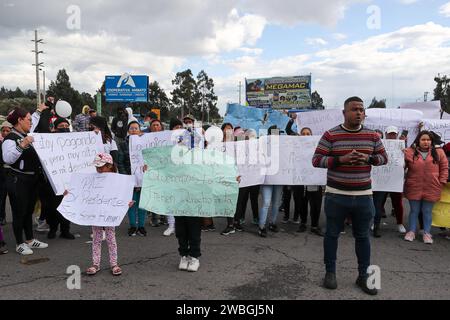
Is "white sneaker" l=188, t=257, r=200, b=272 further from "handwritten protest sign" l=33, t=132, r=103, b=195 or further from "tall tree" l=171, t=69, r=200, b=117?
"tall tree" l=171, t=69, r=200, b=117

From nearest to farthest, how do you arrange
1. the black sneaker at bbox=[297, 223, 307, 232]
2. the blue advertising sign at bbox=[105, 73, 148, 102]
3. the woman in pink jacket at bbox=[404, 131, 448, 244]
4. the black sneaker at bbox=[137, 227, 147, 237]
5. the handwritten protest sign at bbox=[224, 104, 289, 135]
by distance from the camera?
the woman in pink jacket at bbox=[404, 131, 448, 244], the black sneaker at bbox=[137, 227, 147, 237], the black sneaker at bbox=[297, 223, 307, 232], the handwritten protest sign at bbox=[224, 104, 289, 135], the blue advertising sign at bbox=[105, 73, 148, 102]

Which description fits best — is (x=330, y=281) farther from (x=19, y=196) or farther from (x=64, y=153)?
(x=19, y=196)

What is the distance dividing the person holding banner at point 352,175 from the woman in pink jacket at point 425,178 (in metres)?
2.40

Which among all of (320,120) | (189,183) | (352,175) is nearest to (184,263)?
(189,183)

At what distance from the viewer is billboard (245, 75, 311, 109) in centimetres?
3900

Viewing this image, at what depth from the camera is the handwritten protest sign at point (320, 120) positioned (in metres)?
7.32

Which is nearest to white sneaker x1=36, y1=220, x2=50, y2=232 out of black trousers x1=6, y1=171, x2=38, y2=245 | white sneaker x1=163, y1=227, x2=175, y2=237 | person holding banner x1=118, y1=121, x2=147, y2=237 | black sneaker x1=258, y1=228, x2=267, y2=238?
black trousers x1=6, y1=171, x2=38, y2=245

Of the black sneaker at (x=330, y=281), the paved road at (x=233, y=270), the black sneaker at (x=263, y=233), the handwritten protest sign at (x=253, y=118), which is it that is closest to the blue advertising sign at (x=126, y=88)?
the handwritten protest sign at (x=253, y=118)

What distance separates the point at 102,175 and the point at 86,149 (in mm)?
1605

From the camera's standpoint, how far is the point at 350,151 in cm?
385

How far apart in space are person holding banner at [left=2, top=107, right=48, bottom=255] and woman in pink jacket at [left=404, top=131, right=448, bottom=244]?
5670mm

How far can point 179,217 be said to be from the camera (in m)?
4.51

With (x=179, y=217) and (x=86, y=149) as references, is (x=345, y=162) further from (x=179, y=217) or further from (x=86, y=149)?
(x=86, y=149)
